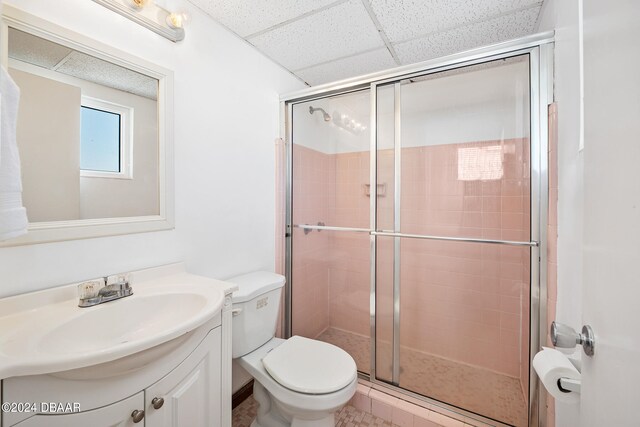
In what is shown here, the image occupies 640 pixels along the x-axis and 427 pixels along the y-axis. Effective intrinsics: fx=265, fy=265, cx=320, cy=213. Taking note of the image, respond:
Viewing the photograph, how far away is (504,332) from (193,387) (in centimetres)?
183

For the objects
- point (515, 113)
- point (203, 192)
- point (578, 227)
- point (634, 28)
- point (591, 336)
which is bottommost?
point (591, 336)

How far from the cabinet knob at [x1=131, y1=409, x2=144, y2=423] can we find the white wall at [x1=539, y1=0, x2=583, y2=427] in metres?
1.36

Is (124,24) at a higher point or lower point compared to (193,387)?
higher

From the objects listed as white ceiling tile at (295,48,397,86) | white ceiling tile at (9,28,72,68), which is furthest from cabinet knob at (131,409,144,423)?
white ceiling tile at (295,48,397,86)

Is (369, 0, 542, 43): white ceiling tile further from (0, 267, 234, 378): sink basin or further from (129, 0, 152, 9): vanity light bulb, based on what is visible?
(0, 267, 234, 378): sink basin

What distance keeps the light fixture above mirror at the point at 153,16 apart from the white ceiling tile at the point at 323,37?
1.65ft

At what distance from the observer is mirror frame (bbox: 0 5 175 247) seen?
86 cm

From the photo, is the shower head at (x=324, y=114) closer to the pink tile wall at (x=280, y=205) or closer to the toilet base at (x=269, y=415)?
the pink tile wall at (x=280, y=205)

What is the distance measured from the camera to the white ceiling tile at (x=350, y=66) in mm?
1803

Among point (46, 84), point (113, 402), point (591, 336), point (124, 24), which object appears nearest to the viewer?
point (591, 336)

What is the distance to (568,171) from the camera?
104 cm

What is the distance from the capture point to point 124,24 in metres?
1.10

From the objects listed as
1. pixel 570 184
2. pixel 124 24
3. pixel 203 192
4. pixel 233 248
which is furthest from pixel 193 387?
pixel 570 184

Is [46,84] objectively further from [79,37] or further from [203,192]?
[203,192]
